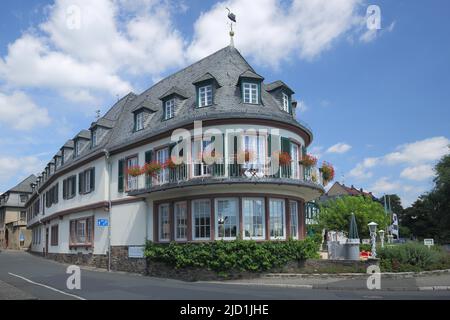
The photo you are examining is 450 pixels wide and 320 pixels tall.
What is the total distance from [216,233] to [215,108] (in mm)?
5565

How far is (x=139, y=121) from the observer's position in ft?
88.7

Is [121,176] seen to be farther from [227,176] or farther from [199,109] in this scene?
[227,176]

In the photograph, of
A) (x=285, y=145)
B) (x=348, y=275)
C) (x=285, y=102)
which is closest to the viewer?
(x=348, y=275)

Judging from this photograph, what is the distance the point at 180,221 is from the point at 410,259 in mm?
9884

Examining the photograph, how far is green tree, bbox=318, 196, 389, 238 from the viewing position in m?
43.7

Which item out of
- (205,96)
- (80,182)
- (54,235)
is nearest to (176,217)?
(205,96)

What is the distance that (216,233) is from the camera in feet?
68.7

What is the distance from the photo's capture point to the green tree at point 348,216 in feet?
143

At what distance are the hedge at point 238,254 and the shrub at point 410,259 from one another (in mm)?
3329
